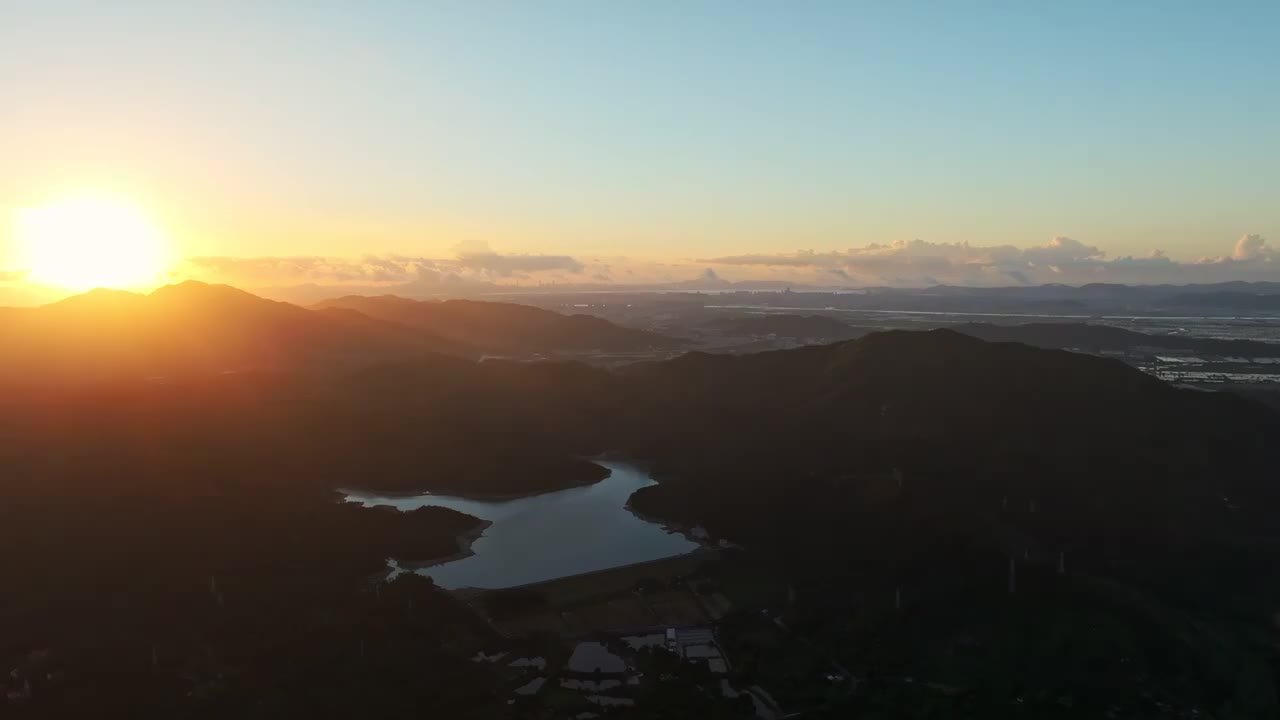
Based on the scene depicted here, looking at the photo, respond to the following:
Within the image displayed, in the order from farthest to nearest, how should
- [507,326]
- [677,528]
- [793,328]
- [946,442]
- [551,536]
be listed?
1. [793,328]
2. [507,326]
3. [946,442]
4. [677,528]
5. [551,536]

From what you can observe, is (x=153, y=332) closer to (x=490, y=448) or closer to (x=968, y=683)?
(x=490, y=448)

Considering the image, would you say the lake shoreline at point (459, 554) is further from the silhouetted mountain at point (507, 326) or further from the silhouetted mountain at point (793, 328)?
the silhouetted mountain at point (793, 328)

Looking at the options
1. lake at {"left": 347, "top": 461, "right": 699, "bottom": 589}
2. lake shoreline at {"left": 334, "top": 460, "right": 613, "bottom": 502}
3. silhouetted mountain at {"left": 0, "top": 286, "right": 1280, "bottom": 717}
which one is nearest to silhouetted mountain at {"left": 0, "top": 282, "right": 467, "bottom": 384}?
silhouetted mountain at {"left": 0, "top": 286, "right": 1280, "bottom": 717}

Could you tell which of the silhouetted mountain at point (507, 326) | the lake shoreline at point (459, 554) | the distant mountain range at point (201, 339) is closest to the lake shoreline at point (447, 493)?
the lake shoreline at point (459, 554)

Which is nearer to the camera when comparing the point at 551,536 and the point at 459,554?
the point at 459,554

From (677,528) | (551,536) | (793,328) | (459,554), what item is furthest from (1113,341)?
(459,554)

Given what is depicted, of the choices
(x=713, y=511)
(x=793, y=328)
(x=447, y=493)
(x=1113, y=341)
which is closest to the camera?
(x=713, y=511)

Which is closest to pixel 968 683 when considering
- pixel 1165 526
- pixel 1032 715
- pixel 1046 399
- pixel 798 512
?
pixel 1032 715

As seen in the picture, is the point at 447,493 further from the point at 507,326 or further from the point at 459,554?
the point at 507,326
